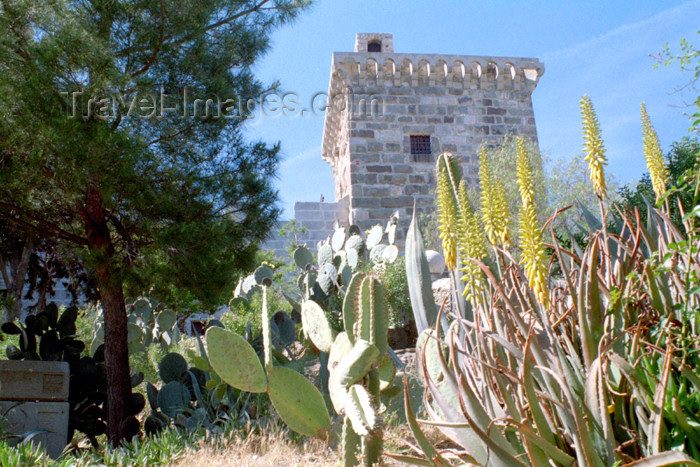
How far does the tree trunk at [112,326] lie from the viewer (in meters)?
4.10

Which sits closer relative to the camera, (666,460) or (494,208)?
(666,460)

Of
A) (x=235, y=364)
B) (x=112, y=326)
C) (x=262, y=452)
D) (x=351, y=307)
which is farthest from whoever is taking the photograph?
(x=112, y=326)

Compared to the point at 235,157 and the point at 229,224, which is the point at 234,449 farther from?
the point at 235,157

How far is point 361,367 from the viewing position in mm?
2547

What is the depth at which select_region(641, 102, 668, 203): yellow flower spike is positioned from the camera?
1.73 meters

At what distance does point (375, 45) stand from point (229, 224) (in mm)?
11958

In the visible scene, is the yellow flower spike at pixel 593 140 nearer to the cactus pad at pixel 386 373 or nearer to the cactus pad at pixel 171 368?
the cactus pad at pixel 386 373

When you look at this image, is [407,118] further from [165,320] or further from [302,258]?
[165,320]

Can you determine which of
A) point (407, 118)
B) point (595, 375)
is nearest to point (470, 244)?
point (595, 375)

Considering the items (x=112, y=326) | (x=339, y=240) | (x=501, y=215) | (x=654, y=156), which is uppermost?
(x=339, y=240)

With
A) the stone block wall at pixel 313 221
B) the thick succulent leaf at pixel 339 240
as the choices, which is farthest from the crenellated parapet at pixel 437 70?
the thick succulent leaf at pixel 339 240

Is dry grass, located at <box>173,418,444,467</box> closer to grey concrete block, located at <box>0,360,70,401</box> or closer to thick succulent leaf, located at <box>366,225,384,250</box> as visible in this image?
grey concrete block, located at <box>0,360,70,401</box>

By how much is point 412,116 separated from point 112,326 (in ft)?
29.3

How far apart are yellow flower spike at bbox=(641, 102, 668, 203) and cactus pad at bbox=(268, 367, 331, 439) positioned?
6.21ft
